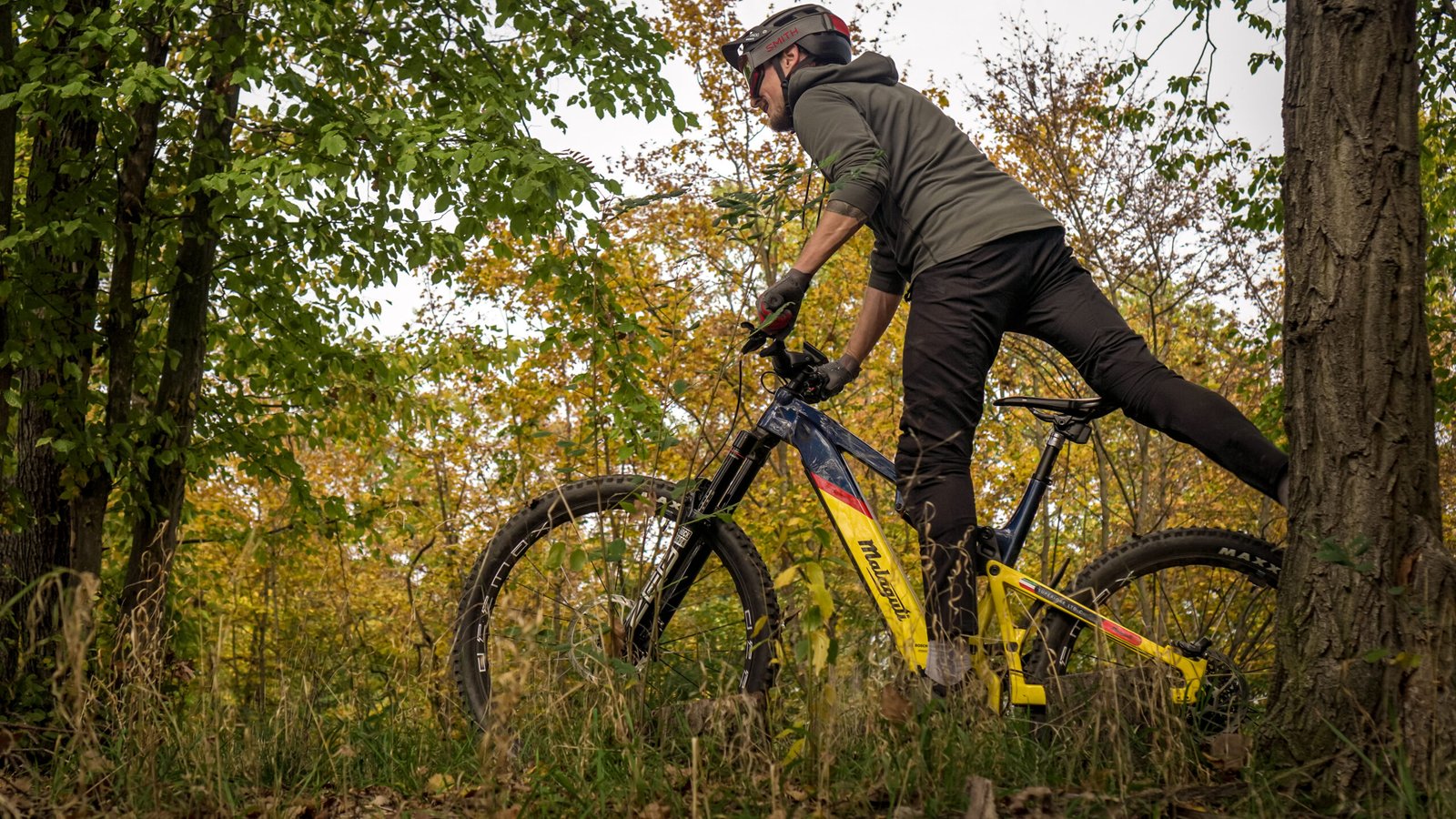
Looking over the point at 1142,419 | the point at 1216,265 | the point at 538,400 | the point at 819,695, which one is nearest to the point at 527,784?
the point at 819,695

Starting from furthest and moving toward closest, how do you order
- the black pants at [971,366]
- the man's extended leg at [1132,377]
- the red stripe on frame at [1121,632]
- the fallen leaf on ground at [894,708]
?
1. the red stripe on frame at [1121,632]
2. the black pants at [971,366]
3. the man's extended leg at [1132,377]
4. the fallen leaf on ground at [894,708]

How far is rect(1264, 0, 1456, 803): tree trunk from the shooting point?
8.33 feet

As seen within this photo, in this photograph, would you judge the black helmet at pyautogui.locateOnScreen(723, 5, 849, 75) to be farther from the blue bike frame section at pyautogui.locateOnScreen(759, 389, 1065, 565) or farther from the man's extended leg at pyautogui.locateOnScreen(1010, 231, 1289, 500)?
the blue bike frame section at pyautogui.locateOnScreen(759, 389, 1065, 565)

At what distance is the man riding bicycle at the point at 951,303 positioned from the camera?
298 centimetres

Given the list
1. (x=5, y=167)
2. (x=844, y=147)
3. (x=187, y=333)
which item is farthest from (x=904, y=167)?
(x=187, y=333)

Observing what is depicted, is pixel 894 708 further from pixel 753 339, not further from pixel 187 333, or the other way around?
pixel 187 333

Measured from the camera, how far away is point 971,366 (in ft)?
10.3

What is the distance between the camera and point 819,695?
240 cm

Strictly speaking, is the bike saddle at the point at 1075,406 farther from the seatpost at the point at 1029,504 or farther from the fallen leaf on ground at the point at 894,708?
the fallen leaf on ground at the point at 894,708

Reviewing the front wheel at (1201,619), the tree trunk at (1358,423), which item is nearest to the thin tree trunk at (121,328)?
the front wheel at (1201,619)

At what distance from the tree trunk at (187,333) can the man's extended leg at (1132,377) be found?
165 inches

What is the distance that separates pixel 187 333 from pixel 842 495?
4.20m

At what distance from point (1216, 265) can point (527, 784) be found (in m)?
10.8

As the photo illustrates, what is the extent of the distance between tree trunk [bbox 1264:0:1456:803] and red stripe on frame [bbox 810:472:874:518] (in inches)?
44.2
